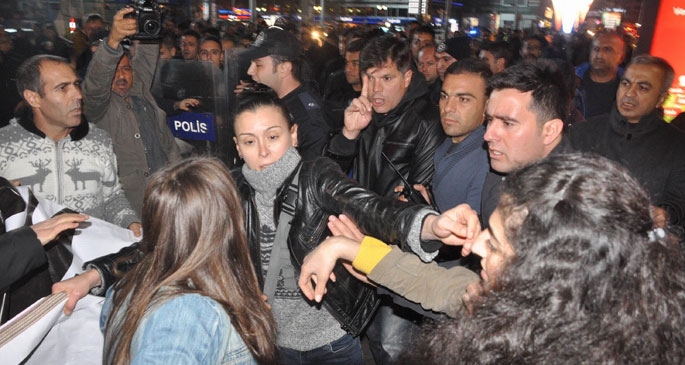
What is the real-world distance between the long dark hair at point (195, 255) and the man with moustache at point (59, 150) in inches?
57.6

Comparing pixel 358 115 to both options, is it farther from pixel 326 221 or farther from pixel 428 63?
pixel 428 63

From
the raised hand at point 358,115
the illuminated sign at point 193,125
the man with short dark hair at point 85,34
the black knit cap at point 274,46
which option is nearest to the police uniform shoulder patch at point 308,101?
the black knit cap at point 274,46

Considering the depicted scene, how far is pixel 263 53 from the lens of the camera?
4.49 m

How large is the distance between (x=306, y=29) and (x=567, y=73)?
8260 millimetres

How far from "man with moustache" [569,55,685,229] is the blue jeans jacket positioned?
2.82 meters

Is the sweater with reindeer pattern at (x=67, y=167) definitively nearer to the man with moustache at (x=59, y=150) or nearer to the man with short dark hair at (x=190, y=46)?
the man with moustache at (x=59, y=150)

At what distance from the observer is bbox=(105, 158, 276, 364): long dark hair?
5.39 ft

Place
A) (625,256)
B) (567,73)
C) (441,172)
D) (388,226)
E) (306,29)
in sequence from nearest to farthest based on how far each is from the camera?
(625,256) → (388,226) → (441,172) → (567,73) → (306,29)

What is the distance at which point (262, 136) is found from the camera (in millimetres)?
2553

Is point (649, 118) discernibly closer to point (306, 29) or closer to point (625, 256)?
point (625, 256)

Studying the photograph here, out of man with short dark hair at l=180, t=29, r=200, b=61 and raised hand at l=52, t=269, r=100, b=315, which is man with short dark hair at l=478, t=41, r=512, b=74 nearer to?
man with short dark hair at l=180, t=29, r=200, b=61

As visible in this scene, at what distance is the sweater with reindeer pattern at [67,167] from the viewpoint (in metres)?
A: 3.07

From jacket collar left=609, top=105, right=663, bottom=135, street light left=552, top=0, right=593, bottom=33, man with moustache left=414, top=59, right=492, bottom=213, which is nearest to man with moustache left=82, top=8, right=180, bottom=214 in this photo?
man with moustache left=414, top=59, right=492, bottom=213

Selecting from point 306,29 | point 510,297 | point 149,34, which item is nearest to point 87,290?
point 510,297
